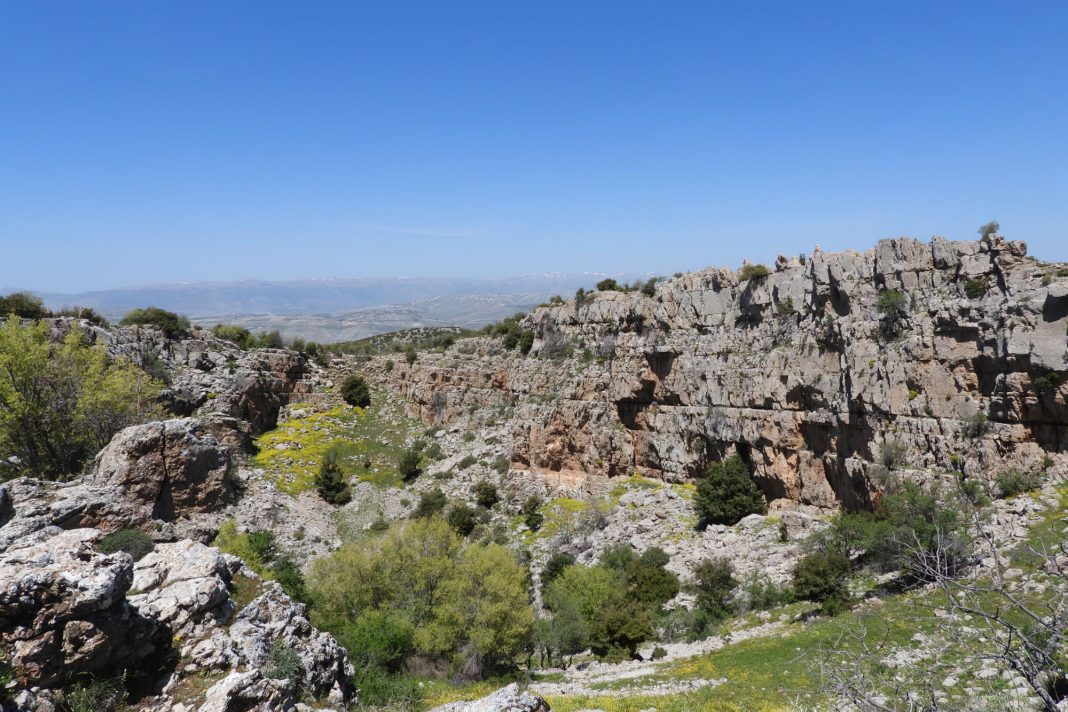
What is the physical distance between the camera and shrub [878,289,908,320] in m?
32.1

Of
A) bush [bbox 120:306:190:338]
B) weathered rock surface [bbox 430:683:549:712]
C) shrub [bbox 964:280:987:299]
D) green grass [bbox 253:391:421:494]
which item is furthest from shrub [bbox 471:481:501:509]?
shrub [bbox 964:280:987:299]

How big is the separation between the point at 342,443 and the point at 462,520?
53.6 ft

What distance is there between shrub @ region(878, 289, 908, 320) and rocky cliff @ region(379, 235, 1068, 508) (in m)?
0.11

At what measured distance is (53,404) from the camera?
32.6 metres

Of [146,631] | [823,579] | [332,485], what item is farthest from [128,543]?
[823,579]

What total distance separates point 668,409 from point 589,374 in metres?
7.17

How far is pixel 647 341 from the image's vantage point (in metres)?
43.9

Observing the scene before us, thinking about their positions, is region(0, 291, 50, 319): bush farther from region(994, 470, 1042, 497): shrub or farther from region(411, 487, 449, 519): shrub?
region(994, 470, 1042, 497): shrub

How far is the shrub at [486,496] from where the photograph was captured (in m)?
42.6

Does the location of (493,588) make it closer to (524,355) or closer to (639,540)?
(639,540)

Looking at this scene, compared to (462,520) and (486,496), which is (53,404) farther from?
(486,496)

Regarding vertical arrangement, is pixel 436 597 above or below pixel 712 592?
above

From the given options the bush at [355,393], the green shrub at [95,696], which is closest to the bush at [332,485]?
the bush at [355,393]

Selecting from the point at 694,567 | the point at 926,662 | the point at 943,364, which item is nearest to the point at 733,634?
the point at 694,567
